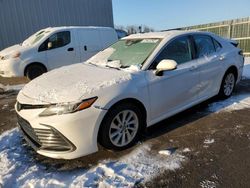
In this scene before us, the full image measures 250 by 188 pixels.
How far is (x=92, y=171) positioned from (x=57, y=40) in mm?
6453

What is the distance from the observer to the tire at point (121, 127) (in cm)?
349

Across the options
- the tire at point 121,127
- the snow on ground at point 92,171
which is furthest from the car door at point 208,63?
the snow on ground at point 92,171

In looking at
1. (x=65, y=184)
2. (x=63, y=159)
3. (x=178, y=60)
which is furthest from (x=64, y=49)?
(x=65, y=184)

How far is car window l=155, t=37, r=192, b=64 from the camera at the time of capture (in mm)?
4270

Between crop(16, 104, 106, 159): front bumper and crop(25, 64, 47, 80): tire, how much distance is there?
5250 mm

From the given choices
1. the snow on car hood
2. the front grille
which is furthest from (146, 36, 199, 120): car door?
the front grille

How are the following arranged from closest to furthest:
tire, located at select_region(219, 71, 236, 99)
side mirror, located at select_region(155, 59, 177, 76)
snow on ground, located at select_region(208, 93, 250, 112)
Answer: side mirror, located at select_region(155, 59, 177, 76) < snow on ground, located at select_region(208, 93, 250, 112) < tire, located at select_region(219, 71, 236, 99)

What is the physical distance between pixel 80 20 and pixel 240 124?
44.7 feet

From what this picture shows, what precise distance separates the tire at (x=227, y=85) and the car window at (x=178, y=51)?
1.30 meters

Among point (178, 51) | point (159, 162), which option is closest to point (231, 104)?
point (178, 51)

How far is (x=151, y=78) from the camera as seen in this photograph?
12.9 ft

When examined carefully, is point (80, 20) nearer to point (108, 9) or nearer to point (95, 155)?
point (108, 9)

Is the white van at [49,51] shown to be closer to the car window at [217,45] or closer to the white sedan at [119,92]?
the white sedan at [119,92]

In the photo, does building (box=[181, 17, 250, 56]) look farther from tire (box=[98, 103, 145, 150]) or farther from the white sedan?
tire (box=[98, 103, 145, 150])
